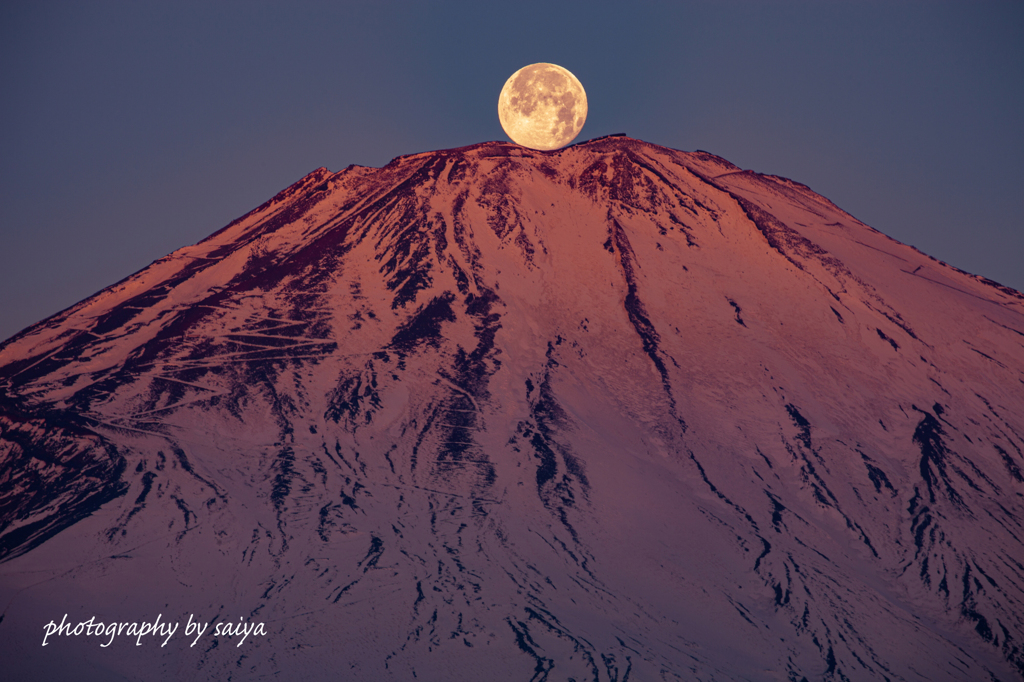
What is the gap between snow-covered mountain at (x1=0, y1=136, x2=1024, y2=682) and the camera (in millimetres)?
25594

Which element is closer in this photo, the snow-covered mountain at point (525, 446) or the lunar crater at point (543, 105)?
the snow-covered mountain at point (525, 446)

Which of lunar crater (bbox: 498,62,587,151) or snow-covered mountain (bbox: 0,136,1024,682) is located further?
lunar crater (bbox: 498,62,587,151)

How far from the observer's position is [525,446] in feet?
112

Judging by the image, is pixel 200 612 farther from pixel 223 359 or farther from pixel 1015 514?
pixel 1015 514

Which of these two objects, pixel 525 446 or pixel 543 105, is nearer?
pixel 525 446

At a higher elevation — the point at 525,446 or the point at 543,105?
the point at 543,105

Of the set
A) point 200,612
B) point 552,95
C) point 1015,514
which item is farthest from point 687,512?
point 552,95

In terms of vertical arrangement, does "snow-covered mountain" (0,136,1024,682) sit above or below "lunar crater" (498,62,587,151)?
below

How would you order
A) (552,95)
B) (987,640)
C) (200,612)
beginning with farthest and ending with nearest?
(552,95), (987,640), (200,612)

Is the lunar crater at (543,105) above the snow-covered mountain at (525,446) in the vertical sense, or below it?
above

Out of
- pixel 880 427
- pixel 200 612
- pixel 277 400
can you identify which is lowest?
pixel 200 612

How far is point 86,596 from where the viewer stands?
25844 millimetres

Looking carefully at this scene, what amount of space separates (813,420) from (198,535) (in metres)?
24.7

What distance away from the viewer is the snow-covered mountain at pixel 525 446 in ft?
84.0
